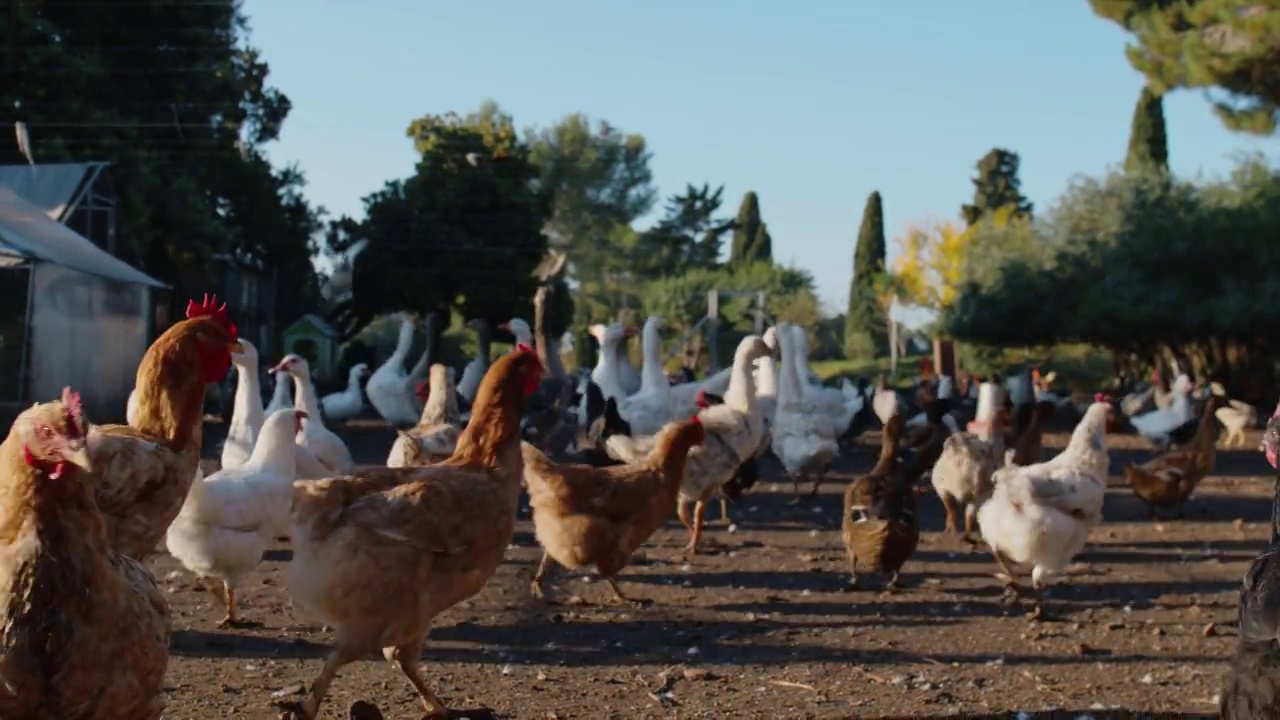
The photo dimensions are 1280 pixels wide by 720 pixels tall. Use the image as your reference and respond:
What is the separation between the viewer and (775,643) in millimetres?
6926

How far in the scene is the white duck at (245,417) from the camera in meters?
8.50

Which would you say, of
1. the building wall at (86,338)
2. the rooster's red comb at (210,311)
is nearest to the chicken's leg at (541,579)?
the rooster's red comb at (210,311)

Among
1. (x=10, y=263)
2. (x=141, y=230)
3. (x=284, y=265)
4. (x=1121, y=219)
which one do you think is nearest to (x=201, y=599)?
(x=10, y=263)

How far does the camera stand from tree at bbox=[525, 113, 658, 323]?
255 ft

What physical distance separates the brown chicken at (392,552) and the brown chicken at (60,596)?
1275mm

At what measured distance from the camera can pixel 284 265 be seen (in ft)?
128

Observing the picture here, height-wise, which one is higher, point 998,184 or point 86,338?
point 998,184

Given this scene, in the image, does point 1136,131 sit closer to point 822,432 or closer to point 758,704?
point 822,432

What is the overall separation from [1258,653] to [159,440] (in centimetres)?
424

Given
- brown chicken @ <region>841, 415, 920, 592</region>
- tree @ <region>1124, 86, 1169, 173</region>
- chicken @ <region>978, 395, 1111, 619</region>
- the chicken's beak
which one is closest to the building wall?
brown chicken @ <region>841, 415, 920, 592</region>

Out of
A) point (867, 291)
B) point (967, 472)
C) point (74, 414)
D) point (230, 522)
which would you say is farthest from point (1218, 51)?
point (867, 291)

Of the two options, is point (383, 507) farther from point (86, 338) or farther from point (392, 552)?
point (86, 338)

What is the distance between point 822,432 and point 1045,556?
5.39 m

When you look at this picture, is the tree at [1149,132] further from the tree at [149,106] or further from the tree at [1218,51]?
the tree at [149,106]
